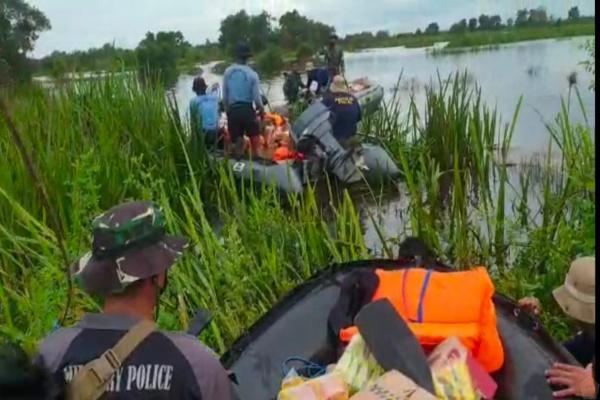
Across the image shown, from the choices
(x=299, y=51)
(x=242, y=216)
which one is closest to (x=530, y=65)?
(x=299, y=51)

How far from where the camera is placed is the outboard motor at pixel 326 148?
7.83 metres

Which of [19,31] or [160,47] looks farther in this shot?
[160,47]

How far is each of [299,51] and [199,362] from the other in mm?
12365

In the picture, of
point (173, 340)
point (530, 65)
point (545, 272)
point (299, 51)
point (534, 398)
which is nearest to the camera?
point (173, 340)

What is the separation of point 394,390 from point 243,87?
22.4ft

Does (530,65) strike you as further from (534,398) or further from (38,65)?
(534,398)

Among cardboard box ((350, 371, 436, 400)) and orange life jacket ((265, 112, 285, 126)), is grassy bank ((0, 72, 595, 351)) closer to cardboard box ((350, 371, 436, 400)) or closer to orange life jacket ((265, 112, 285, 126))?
cardboard box ((350, 371, 436, 400))

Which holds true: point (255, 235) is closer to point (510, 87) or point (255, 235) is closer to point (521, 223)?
point (521, 223)

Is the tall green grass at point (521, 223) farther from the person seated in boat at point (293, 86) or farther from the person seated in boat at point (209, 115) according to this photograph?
the person seated in boat at point (293, 86)

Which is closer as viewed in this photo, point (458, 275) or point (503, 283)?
point (458, 275)

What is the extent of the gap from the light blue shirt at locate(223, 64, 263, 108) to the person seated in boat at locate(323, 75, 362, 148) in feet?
2.82

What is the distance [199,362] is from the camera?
1.80 metres

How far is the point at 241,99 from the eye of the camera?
8.83 metres

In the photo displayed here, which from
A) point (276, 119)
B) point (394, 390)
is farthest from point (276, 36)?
point (394, 390)
